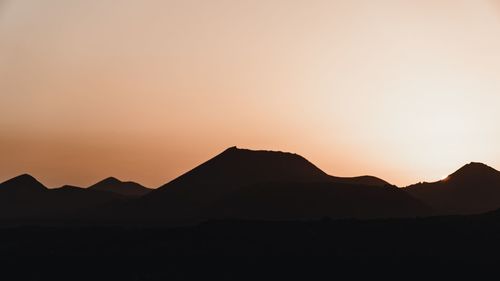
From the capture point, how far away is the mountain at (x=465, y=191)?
113 m

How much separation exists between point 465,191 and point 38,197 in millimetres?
95671

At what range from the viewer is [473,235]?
156ft

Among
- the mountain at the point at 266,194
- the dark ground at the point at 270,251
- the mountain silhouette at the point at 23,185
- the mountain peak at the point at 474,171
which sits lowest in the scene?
the dark ground at the point at 270,251

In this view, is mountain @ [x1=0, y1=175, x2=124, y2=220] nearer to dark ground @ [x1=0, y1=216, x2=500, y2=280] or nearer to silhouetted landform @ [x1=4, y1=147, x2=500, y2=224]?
silhouetted landform @ [x1=4, y1=147, x2=500, y2=224]

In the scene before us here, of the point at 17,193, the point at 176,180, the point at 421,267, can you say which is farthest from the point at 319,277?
the point at 17,193

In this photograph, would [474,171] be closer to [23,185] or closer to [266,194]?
[266,194]

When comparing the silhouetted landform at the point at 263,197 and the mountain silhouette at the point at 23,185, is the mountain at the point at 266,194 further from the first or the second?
the mountain silhouette at the point at 23,185

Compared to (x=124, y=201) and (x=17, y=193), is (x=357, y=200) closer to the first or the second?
(x=124, y=201)

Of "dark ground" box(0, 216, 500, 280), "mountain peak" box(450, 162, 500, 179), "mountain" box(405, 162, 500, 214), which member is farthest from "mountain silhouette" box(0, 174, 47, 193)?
"dark ground" box(0, 216, 500, 280)

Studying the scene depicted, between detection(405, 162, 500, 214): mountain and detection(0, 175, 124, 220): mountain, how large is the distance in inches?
2501

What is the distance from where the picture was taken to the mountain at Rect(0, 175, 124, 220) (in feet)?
459

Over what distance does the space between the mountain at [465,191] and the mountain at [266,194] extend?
1599 centimetres

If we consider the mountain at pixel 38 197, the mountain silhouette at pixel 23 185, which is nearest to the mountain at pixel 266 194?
the mountain at pixel 38 197

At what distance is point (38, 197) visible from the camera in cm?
15450
